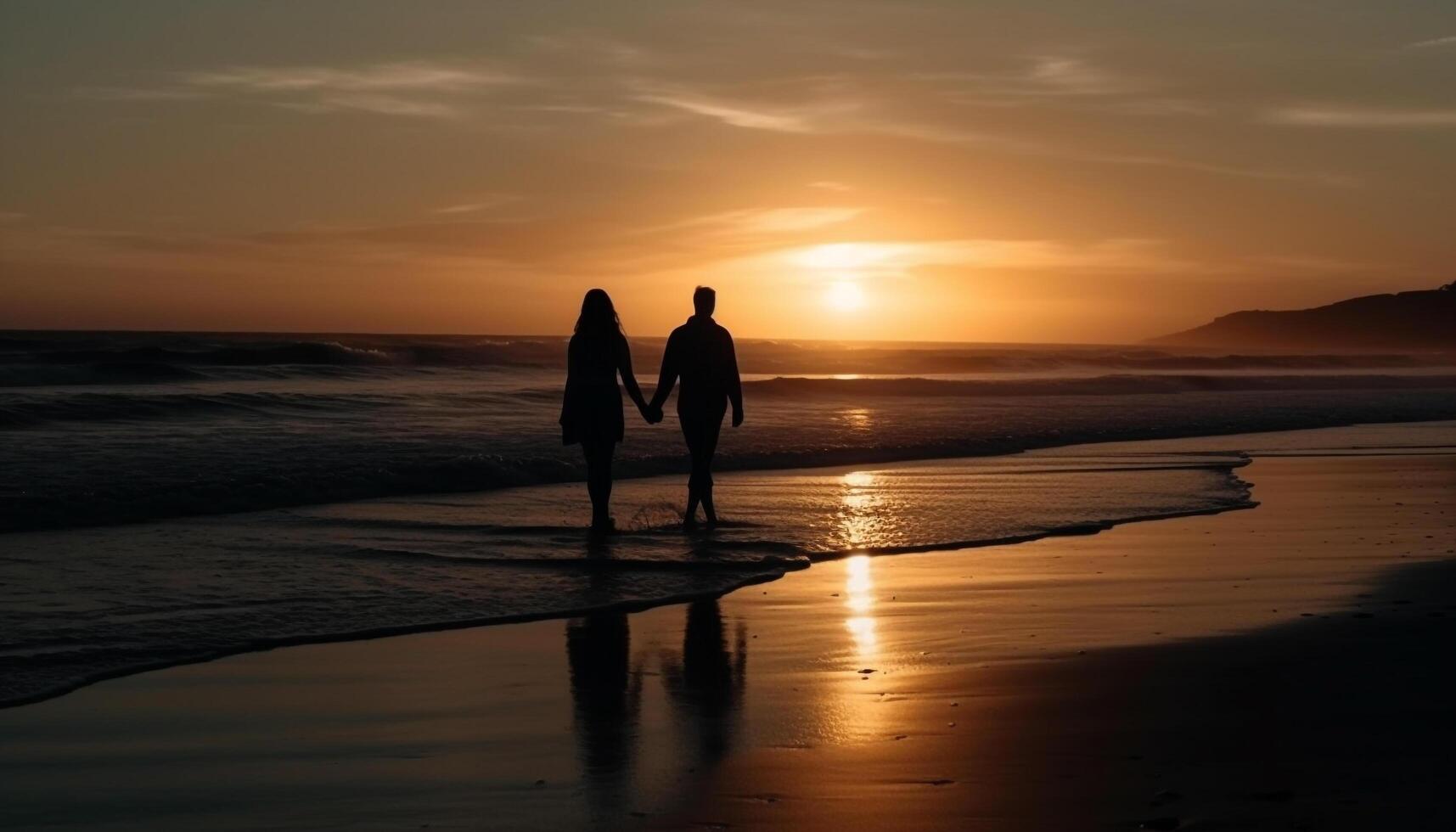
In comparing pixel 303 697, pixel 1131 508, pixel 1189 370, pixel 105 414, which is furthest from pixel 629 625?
pixel 1189 370

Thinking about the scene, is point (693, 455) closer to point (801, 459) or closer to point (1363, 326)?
point (801, 459)

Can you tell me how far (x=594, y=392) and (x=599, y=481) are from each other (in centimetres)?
72

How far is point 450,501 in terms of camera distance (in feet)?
43.7

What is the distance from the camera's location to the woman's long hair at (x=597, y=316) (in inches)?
439

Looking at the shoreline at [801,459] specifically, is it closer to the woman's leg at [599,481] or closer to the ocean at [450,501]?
the ocean at [450,501]

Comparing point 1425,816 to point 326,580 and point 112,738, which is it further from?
point 326,580

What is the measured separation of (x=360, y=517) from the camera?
1180cm

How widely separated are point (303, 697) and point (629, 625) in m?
2.04

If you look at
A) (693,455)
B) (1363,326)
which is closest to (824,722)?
(693,455)

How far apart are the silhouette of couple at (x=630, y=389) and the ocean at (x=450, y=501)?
1.66ft

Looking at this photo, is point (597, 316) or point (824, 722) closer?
point (824, 722)

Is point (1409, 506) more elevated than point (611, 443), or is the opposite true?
point (611, 443)

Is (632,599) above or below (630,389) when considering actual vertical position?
below

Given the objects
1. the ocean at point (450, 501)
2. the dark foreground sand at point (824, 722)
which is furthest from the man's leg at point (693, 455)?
Answer: the dark foreground sand at point (824, 722)
